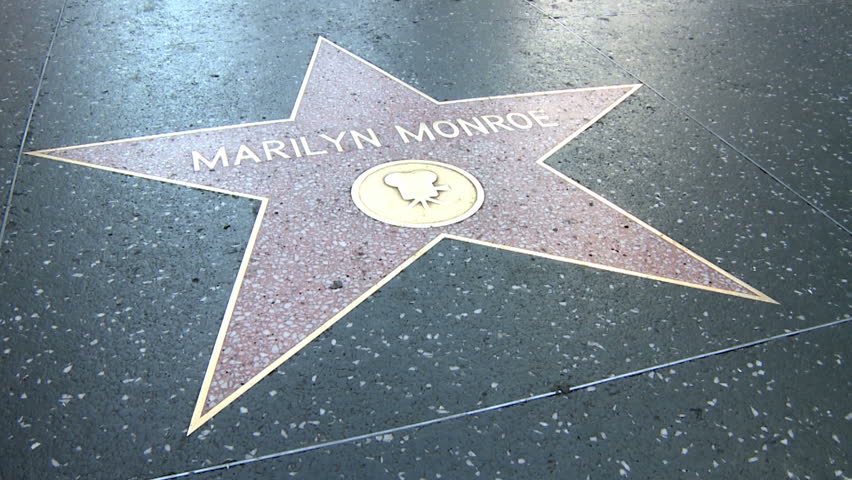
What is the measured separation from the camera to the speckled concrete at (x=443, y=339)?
162 centimetres

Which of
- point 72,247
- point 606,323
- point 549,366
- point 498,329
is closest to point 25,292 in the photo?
point 72,247

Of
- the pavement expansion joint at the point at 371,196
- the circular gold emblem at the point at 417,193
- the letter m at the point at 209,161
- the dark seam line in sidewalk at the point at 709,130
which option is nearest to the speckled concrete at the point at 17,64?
the pavement expansion joint at the point at 371,196

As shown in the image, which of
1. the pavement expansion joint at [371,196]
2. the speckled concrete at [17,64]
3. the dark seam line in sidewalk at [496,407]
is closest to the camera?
the dark seam line in sidewalk at [496,407]

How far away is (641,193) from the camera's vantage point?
2.60 meters

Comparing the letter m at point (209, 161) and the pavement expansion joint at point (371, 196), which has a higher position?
the pavement expansion joint at point (371, 196)

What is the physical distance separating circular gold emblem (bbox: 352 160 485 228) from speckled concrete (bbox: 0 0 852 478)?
8.1 inches

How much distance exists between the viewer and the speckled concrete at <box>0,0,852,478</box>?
1625 mm

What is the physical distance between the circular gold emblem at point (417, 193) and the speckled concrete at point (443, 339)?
21 centimetres

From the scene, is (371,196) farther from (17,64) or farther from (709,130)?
(17,64)

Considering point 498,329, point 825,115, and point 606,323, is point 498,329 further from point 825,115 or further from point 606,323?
point 825,115

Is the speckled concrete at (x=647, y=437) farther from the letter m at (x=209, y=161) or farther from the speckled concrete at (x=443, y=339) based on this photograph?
the letter m at (x=209, y=161)

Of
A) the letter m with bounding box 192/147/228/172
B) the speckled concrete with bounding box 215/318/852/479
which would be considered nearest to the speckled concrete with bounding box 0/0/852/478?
the speckled concrete with bounding box 215/318/852/479

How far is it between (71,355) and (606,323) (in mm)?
1508

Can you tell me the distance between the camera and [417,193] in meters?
2.52
